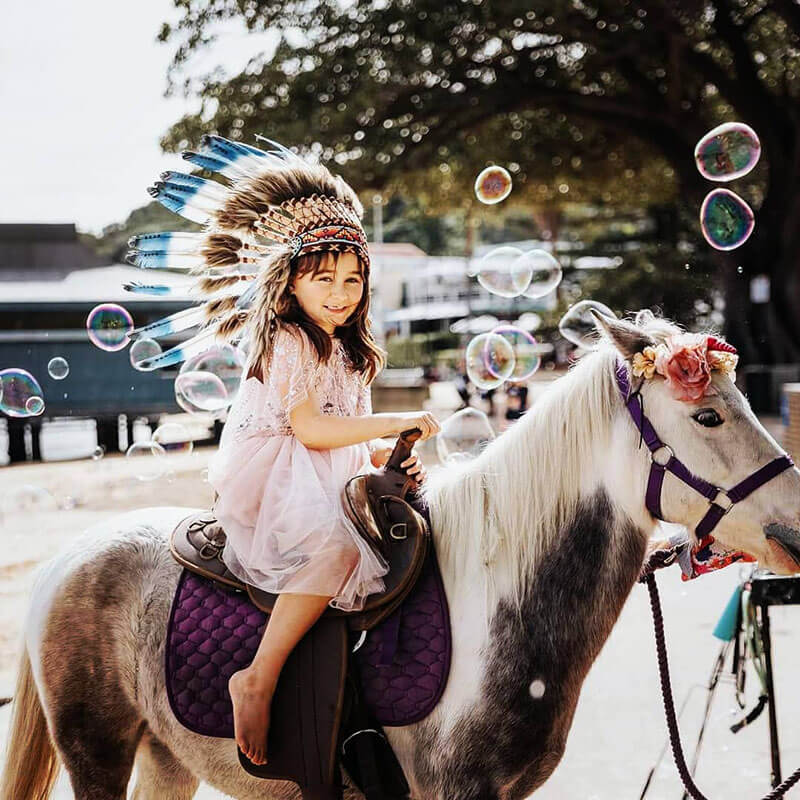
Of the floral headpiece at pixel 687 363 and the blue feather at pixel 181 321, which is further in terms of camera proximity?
the blue feather at pixel 181 321

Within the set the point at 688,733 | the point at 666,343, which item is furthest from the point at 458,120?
the point at 666,343

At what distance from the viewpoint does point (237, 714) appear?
6.70 ft

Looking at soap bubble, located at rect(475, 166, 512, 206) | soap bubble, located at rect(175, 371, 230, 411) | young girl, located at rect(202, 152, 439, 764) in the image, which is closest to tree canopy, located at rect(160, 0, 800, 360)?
soap bubble, located at rect(475, 166, 512, 206)

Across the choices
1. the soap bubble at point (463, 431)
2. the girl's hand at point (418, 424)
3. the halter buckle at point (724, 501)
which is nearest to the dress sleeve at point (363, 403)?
the girl's hand at point (418, 424)

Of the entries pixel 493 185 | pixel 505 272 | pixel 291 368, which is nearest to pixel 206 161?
pixel 291 368

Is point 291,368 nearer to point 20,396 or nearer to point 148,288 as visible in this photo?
point 148,288

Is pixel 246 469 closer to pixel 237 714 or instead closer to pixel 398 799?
pixel 237 714

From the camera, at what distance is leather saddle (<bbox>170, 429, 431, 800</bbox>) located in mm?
2033

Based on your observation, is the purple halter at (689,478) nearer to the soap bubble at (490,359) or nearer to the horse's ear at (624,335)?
the horse's ear at (624,335)

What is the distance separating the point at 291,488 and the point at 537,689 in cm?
75

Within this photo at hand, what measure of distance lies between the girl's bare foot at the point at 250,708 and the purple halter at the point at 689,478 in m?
1.01

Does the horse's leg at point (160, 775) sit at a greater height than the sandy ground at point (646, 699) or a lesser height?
greater

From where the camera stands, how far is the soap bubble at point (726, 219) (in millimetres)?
4430

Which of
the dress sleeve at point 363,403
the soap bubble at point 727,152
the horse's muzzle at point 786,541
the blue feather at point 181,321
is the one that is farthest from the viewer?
the soap bubble at point 727,152
